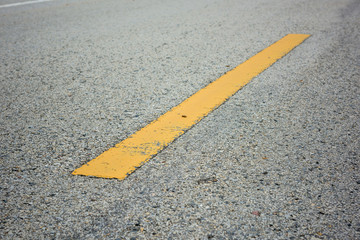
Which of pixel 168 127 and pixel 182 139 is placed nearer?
pixel 182 139

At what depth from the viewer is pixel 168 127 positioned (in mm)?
2236

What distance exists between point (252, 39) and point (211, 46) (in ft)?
1.97

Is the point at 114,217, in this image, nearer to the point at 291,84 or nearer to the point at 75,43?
the point at 291,84

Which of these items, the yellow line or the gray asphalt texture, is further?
the yellow line

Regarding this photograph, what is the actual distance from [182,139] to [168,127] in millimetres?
183

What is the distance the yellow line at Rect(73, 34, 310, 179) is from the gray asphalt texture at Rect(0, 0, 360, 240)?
6 cm

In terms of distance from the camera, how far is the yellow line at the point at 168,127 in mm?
1823

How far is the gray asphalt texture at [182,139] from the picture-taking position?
1.45 metres

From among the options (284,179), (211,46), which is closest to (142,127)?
(284,179)

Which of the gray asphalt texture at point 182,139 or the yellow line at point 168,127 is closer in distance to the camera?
the gray asphalt texture at point 182,139

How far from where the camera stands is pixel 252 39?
425 cm

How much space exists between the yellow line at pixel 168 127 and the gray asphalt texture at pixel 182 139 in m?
0.06

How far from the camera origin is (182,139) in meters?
2.09

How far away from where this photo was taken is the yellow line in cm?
182
